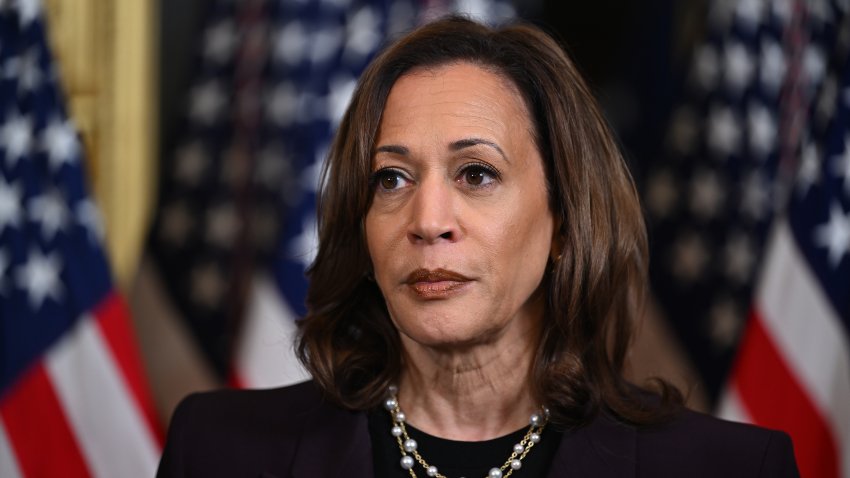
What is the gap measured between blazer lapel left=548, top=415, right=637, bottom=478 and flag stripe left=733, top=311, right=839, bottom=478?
872 millimetres

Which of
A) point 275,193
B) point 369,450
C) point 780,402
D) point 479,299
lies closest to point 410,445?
point 369,450

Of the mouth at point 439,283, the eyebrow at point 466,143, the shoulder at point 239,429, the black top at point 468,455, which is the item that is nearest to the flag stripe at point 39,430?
the shoulder at point 239,429

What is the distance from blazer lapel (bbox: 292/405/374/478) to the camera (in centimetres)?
172

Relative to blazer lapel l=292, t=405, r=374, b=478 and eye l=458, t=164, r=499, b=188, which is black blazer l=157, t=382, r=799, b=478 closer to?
blazer lapel l=292, t=405, r=374, b=478

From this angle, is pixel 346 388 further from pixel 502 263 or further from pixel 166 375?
pixel 166 375

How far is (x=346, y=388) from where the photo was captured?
184 centimetres

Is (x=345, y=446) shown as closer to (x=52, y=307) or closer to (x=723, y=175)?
(x=52, y=307)

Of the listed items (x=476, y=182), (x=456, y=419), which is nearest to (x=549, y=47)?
(x=476, y=182)

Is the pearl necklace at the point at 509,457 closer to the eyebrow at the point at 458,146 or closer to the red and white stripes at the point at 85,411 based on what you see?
the eyebrow at the point at 458,146

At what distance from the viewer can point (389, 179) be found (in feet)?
5.60

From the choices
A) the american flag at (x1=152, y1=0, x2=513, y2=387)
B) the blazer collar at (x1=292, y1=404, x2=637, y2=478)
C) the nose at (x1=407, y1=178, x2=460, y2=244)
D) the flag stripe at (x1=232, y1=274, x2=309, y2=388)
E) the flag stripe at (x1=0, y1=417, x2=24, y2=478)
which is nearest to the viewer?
the nose at (x1=407, y1=178, x2=460, y2=244)

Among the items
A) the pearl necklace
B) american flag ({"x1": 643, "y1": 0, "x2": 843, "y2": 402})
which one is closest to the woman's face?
the pearl necklace

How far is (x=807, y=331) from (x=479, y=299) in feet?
3.96

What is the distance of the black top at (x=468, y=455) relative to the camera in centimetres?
172
